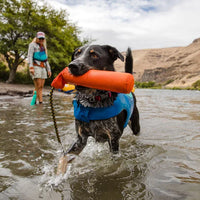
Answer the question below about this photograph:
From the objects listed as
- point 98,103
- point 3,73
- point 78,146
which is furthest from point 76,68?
point 3,73

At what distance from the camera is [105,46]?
9.06 feet

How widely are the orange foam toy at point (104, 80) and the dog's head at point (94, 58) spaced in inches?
3.2

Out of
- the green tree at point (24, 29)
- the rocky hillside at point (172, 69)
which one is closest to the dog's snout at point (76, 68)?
the green tree at point (24, 29)

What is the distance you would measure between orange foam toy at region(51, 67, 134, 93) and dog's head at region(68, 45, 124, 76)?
3.2 inches

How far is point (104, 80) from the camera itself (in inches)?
79.6

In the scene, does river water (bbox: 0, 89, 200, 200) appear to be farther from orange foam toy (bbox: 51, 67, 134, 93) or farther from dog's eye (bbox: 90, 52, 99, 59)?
dog's eye (bbox: 90, 52, 99, 59)

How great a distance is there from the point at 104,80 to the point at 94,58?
64 centimetres

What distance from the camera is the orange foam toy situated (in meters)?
1.95

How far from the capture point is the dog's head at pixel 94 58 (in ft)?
6.99

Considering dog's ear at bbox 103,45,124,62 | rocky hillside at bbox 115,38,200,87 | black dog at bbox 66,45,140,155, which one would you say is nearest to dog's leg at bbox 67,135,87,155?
black dog at bbox 66,45,140,155

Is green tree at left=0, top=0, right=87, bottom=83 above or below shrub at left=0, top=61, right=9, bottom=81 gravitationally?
above

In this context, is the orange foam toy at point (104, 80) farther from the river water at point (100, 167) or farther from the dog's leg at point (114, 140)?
the river water at point (100, 167)

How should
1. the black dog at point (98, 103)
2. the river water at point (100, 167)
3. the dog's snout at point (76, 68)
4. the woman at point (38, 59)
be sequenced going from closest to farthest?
1. the river water at point (100, 167)
2. the dog's snout at point (76, 68)
3. the black dog at point (98, 103)
4. the woman at point (38, 59)

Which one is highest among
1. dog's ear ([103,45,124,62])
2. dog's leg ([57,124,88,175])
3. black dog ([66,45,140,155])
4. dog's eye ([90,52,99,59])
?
dog's ear ([103,45,124,62])
